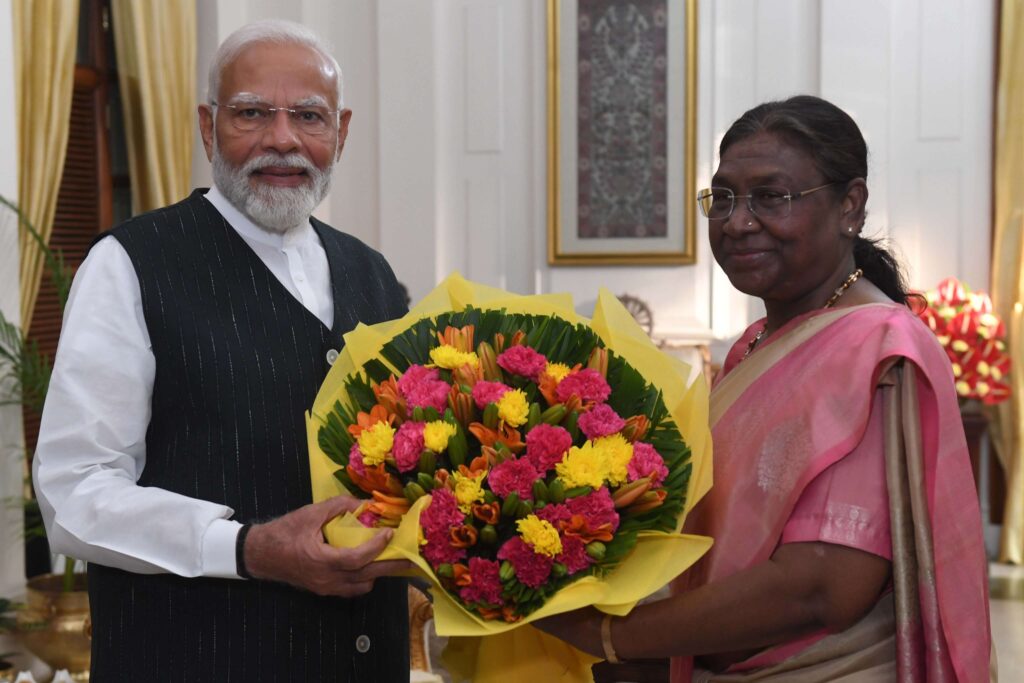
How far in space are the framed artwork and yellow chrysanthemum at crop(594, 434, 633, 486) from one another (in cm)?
513

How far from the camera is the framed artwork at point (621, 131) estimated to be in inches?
249

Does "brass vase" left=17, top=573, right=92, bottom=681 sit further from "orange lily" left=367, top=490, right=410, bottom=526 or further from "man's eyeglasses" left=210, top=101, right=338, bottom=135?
"orange lily" left=367, top=490, right=410, bottom=526

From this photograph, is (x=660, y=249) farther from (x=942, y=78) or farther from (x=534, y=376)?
(x=534, y=376)

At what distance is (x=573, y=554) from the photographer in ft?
4.44

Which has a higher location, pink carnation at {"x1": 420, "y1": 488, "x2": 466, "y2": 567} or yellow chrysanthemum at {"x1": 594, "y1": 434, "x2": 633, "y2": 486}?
yellow chrysanthemum at {"x1": 594, "y1": 434, "x2": 633, "y2": 486}

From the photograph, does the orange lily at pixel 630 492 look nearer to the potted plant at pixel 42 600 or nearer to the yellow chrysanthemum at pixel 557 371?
the yellow chrysanthemum at pixel 557 371

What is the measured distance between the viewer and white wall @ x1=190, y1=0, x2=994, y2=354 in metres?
6.08

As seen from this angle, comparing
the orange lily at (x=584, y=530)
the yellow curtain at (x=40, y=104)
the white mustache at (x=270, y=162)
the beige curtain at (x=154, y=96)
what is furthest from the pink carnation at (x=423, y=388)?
the beige curtain at (x=154, y=96)

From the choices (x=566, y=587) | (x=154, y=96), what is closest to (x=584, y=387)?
(x=566, y=587)

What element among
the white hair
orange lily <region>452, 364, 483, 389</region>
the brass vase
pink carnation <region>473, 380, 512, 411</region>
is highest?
the white hair

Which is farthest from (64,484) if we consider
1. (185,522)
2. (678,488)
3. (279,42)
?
(678,488)

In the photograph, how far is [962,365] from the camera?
5.59m

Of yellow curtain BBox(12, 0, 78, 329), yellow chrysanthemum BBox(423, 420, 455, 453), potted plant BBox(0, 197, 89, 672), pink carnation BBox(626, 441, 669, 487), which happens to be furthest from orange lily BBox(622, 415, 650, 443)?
yellow curtain BBox(12, 0, 78, 329)

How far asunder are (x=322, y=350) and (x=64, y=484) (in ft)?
1.47
